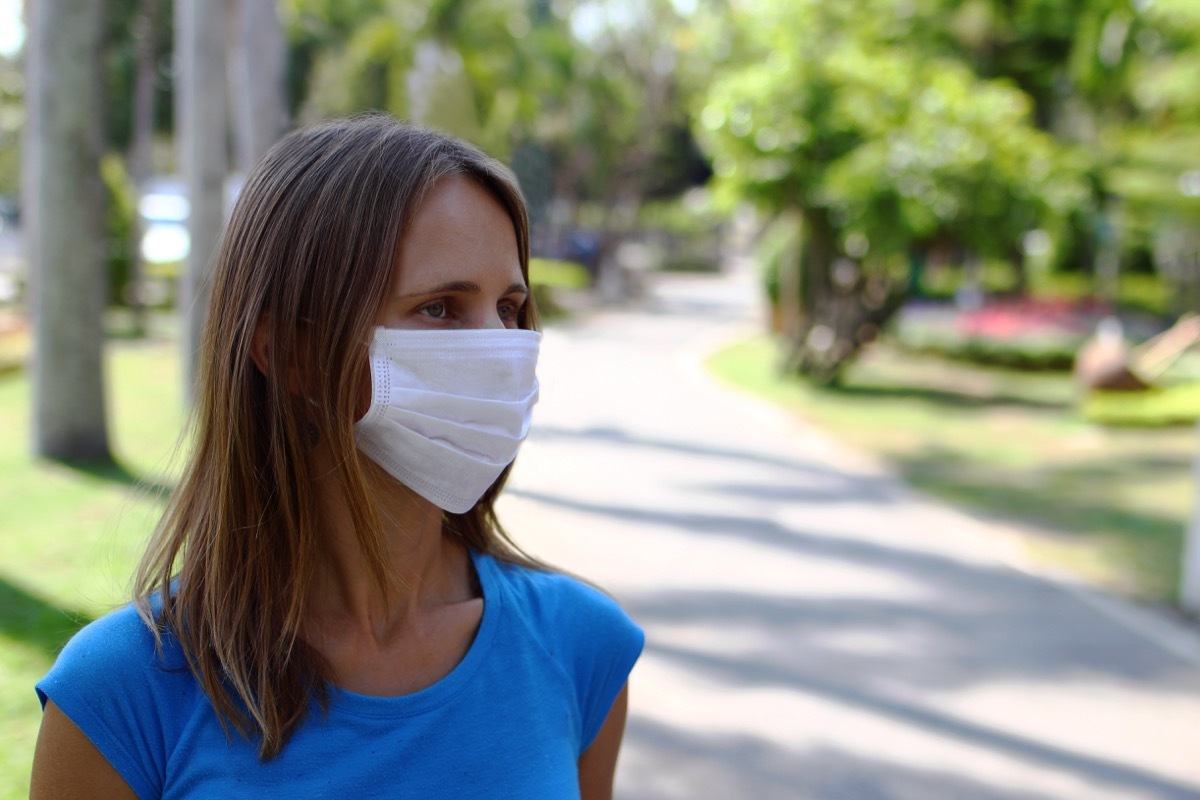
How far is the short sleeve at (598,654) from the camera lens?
178cm

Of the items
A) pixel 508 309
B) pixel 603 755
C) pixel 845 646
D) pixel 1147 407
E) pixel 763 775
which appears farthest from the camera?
pixel 1147 407

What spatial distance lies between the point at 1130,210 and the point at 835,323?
396 inches

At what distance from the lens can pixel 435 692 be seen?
1573 mm

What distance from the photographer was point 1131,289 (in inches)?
1115

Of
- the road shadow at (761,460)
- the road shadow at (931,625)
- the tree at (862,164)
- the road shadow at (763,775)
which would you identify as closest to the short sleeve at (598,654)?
the road shadow at (763,775)

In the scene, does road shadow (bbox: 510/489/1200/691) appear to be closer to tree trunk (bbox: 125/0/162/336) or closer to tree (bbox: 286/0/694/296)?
tree (bbox: 286/0/694/296)

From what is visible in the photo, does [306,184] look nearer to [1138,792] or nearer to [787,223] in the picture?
[1138,792]

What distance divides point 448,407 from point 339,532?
0.75 feet

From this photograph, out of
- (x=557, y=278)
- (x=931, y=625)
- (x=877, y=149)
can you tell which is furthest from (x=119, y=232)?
(x=931, y=625)

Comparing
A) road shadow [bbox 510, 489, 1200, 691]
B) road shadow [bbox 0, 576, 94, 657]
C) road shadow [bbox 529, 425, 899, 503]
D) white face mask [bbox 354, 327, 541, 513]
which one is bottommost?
road shadow [bbox 529, 425, 899, 503]

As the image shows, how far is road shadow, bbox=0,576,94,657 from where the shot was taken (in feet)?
16.0

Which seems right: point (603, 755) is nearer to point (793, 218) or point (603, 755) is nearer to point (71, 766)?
point (71, 766)

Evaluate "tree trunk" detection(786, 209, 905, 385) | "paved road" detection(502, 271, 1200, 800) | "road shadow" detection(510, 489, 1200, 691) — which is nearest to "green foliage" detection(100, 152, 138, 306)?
"tree trunk" detection(786, 209, 905, 385)

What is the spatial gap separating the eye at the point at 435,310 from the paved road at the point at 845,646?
865 mm
